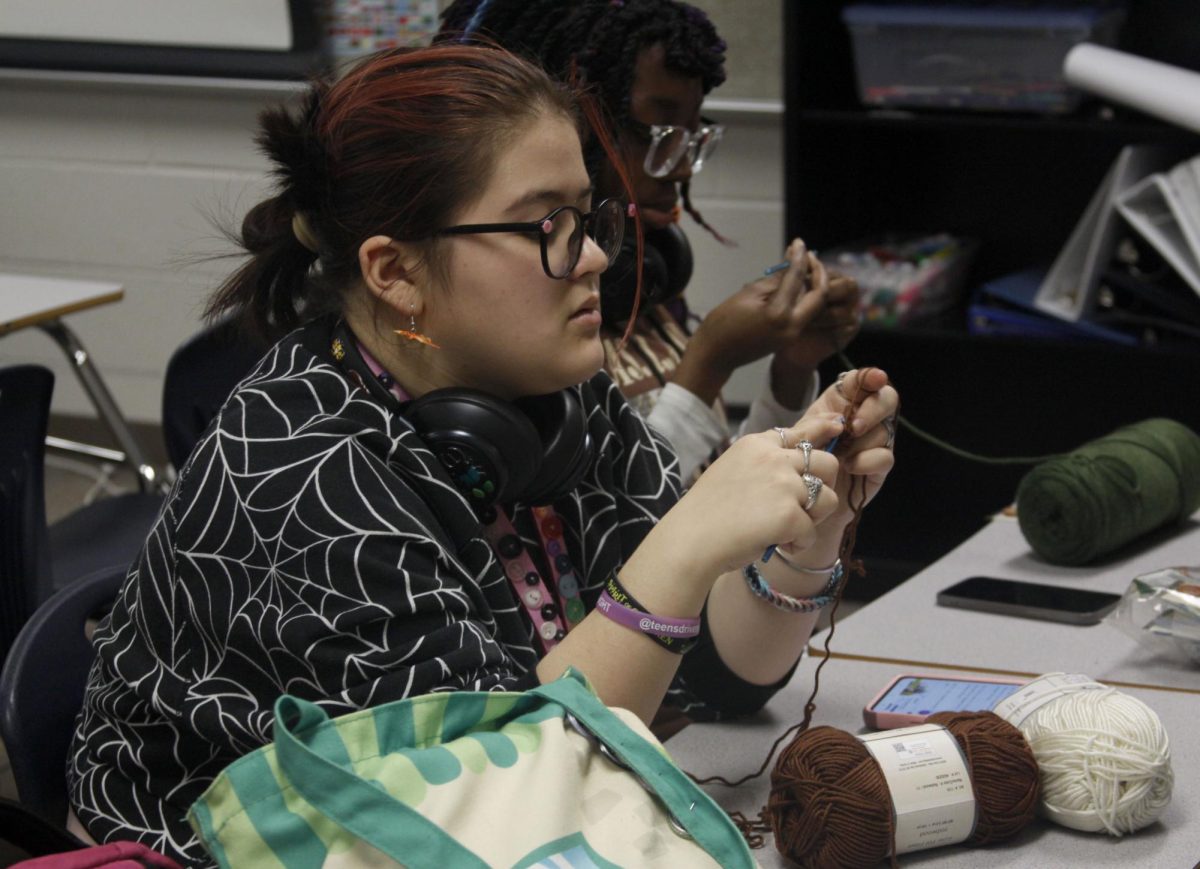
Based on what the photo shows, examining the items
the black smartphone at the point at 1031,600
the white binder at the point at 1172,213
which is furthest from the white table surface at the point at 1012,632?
the white binder at the point at 1172,213

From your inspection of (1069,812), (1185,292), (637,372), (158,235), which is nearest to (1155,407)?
(1185,292)

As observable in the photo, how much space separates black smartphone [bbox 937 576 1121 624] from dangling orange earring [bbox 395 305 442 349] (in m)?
0.67

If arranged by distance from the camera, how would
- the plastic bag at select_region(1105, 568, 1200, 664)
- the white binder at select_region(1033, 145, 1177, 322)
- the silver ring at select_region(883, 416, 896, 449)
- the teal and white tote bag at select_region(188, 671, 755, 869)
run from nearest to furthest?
the teal and white tote bag at select_region(188, 671, 755, 869)
the silver ring at select_region(883, 416, 896, 449)
the plastic bag at select_region(1105, 568, 1200, 664)
the white binder at select_region(1033, 145, 1177, 322)

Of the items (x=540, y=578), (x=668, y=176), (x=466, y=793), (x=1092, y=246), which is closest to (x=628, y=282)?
(x=668, y=176)

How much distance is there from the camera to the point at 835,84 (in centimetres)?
292

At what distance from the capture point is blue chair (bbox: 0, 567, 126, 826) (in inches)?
46.6

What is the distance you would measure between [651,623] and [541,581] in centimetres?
22

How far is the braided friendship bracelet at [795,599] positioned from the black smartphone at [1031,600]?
307 mm

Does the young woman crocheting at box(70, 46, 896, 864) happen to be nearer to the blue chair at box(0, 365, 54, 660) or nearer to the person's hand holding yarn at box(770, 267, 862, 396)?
the person's hand holding yarn at box(770, 267, 862, 396)

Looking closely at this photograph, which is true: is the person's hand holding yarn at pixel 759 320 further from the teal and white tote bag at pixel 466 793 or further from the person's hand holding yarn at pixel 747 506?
the teal and white tote bag at pixel 466 793

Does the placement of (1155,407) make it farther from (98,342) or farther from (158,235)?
(98,342)

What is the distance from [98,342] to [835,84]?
7.51ft

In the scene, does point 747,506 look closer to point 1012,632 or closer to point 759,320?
point 1012,632

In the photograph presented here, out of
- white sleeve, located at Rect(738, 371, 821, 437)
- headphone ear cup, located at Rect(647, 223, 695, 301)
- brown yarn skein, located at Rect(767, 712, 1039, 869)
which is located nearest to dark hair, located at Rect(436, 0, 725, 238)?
headphone ear cup, located at Rect(647, 223, 695, 301)
